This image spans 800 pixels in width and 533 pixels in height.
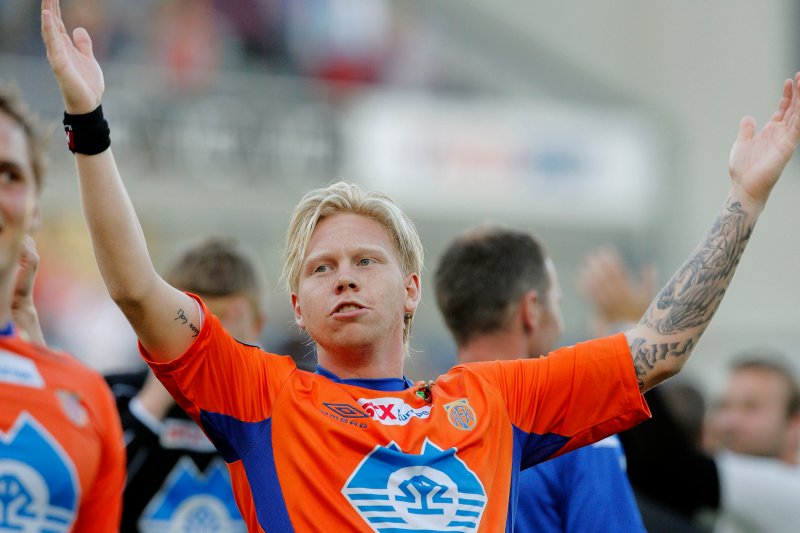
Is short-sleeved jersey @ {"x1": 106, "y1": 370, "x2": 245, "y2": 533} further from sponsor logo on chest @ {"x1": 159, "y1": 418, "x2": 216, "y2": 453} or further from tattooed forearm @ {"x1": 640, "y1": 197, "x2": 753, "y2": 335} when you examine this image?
tattooed forearm @ {"x1": 640, "y1": 197, "x2": 753, "y2": 335}

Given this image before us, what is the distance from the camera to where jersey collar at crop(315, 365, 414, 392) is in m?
3.20

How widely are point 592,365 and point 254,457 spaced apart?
961 millimetres

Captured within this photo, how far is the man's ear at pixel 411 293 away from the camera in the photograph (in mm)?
3414

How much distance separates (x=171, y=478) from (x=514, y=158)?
48.3 feet

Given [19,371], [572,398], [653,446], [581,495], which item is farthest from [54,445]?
[653,446]

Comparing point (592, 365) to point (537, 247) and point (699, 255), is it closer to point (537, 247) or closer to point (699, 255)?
point (699, 255)

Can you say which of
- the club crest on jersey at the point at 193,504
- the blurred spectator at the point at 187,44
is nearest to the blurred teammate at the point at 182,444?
the club crest on jersey at the point at 193,504

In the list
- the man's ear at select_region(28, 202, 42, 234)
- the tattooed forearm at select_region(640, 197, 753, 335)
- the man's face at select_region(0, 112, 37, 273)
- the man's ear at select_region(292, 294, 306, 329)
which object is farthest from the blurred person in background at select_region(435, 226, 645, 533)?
the man's face at select_region(0, 112, 37, 273)

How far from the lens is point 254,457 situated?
117 inches

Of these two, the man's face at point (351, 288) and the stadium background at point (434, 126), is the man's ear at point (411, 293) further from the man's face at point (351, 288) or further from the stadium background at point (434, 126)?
the stadium background at point (434, 126)

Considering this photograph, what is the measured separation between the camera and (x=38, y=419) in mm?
2676

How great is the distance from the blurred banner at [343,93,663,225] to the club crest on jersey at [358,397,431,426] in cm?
1461

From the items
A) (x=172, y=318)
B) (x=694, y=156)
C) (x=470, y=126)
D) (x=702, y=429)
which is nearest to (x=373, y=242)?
(x=172, y=318)

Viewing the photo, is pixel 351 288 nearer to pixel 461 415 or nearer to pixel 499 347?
pixel 461 415
